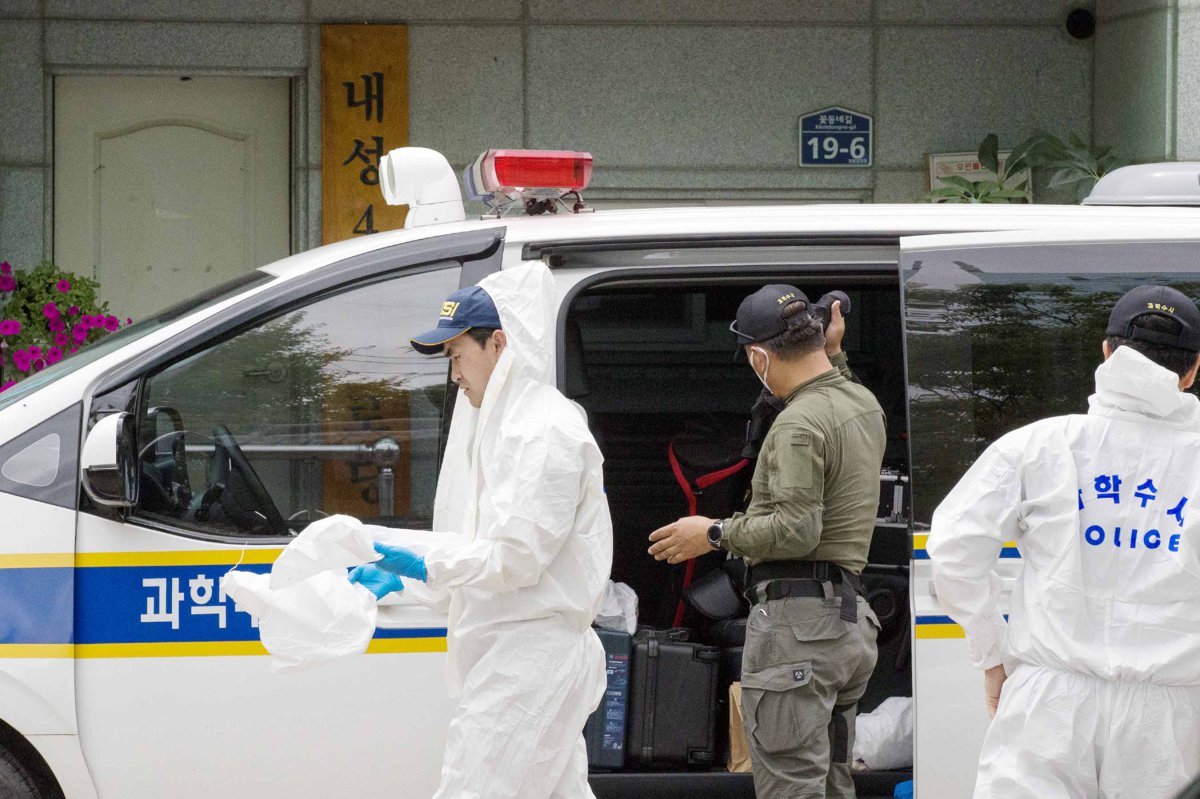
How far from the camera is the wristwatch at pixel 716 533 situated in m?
3.53

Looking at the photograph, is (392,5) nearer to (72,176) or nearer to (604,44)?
(604,44)

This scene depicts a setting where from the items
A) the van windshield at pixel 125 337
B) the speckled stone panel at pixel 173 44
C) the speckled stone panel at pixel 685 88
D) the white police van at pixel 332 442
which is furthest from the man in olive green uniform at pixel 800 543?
the speckled stone panel at pixel 173 44

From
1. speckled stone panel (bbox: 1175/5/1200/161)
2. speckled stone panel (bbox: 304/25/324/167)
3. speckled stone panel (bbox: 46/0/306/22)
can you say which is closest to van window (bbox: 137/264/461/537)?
speckled stone panel (bbox: 304/25/324/167)

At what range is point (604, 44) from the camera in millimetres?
7883

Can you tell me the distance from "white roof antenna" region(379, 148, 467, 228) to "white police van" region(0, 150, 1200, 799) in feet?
0.67

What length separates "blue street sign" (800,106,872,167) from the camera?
26.2ft

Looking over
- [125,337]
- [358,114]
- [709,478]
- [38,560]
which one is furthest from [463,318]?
[358,114]

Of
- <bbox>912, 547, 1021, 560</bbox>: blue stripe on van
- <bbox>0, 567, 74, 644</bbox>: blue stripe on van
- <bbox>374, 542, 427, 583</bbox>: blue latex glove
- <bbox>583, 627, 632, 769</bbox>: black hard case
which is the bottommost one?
<bbox>583, 627, 632, 769</bbox>: black hard case

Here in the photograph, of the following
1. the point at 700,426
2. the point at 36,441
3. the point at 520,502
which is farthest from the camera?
the point at 700,426

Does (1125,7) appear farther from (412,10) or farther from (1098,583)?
(1098,583)

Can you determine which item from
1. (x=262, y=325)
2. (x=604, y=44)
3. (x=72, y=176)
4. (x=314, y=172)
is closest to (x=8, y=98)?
(x=72, y=176)

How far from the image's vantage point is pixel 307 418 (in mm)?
3545

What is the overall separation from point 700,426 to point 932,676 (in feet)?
7.22

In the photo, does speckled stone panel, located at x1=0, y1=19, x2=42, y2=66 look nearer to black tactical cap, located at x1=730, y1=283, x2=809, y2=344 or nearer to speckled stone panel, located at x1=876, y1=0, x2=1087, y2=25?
speckled stone panel, located at x1=876, y1=0, x2=1087, y2=25
